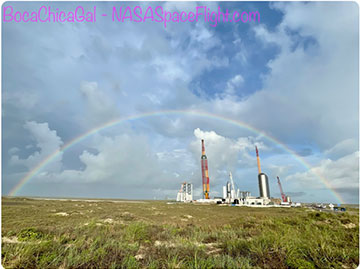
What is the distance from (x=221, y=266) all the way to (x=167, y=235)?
21.3 feet

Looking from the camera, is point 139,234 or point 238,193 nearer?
point 139,234

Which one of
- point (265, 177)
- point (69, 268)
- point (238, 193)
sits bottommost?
point (69, 268)

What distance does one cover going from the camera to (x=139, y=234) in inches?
545

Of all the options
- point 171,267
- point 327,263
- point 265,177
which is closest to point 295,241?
point 327,263

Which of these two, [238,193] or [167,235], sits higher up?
[238,193]

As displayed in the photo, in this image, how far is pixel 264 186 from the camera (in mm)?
124875

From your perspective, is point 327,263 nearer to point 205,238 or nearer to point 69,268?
point 205,238

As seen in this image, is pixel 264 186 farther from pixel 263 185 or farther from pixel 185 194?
pixel 185 194

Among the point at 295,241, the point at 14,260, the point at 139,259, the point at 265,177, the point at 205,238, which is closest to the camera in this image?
the point at 14,260

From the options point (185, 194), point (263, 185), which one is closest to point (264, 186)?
point (263, 185)

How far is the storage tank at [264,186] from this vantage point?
123906 mm

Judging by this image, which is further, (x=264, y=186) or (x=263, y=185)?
(x=263, y=185)

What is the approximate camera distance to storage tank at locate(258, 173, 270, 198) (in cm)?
12391

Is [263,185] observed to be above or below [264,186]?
above
